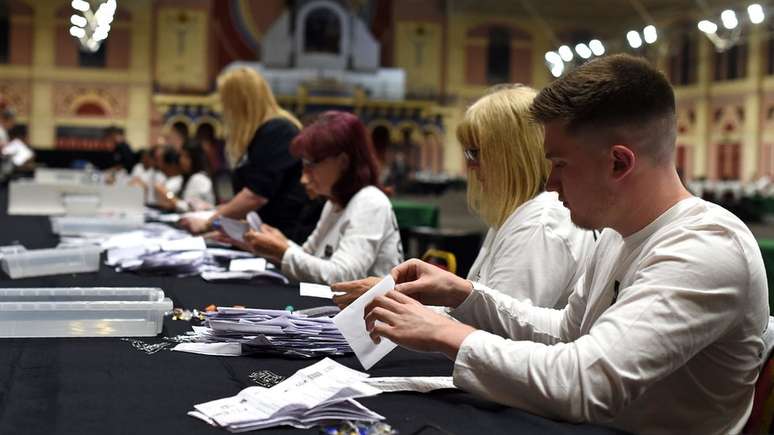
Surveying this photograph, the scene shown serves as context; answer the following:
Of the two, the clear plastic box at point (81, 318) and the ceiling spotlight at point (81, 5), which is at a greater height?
the ceiling spotlight at point (81, 5)

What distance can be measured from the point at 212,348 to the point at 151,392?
35cm

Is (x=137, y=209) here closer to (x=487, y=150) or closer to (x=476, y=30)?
(x=487, y=150)

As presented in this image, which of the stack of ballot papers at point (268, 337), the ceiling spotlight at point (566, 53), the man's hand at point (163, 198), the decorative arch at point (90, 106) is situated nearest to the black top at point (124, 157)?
the man's hand at point (163, 198)

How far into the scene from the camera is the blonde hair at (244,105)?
→ 14.2ft

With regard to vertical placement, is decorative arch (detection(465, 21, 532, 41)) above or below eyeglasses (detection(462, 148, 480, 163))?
above

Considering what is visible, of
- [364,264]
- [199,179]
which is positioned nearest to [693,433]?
[364,264]

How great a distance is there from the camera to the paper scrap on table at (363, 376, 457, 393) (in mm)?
1491

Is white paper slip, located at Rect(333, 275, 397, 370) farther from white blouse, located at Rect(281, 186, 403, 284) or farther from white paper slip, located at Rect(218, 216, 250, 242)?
white paper slip, located at Rect(218, 216, 250, 242)

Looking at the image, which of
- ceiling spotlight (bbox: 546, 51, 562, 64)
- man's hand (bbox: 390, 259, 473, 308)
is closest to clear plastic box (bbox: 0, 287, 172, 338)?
man's hand (bbox: 390, 259, 473, 308)

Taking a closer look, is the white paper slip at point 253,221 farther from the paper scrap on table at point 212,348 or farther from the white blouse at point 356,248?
the paper scrap on table at point 212,348

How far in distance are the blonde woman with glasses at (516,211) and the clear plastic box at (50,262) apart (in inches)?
47.9

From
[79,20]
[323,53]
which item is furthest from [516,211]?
[323,53]

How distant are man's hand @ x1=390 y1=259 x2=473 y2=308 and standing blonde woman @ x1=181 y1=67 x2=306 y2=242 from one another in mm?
2565

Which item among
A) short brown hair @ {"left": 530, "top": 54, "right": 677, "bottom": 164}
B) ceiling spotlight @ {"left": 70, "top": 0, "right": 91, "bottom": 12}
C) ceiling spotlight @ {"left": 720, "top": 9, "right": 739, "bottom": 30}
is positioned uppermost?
ceiling spotlight @ {"left": 720, "top": 9, "right": 739, "bottom": 30}
